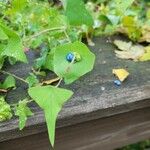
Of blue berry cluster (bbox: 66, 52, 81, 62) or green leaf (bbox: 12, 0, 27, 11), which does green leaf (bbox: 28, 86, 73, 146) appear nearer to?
blue berry cluster (bbox: 66, 52, 81, 62)

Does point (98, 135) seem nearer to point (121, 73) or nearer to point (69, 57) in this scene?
point (121, 73)

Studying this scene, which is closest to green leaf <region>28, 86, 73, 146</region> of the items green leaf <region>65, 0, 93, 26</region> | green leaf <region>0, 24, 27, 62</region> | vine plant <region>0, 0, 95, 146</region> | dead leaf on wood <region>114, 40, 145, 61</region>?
vine plant <region>0, 0, 95, 146</region>

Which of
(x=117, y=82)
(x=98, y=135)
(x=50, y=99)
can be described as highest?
(x=50, y=99)

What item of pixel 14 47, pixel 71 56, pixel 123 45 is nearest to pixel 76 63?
pixel 71 56

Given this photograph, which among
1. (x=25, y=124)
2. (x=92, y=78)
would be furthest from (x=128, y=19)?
(x=25, y=124)

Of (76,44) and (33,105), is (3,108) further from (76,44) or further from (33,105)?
(76,44)

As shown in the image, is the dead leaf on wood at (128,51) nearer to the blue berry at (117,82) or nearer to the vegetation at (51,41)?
the vegetation at (51,41)
